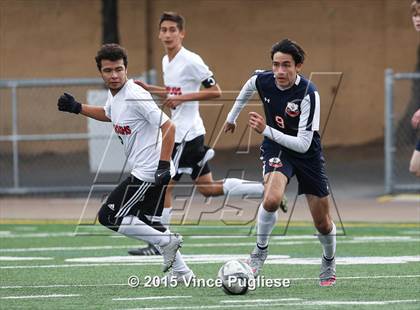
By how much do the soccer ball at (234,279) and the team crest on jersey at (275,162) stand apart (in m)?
1.01

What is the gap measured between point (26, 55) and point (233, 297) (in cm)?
1798

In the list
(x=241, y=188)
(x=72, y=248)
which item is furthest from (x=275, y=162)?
(x=241, y=188)

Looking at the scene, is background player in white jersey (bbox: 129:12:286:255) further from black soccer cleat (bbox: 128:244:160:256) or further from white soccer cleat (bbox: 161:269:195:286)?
white soccer cleat (bbox: 161:269:195:286)

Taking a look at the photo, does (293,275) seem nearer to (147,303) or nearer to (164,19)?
(147,303)

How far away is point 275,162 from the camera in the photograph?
9.94 m

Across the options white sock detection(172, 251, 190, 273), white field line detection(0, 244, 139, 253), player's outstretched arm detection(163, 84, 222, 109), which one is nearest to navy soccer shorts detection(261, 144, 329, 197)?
white sock detection(172, 251, 190, 273)

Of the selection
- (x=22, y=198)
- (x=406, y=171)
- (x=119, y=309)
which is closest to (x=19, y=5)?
(x=22, y=198)

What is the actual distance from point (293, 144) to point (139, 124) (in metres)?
1.34

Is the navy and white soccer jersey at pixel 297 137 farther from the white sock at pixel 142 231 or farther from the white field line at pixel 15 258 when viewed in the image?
the white field line at pixel 15 258

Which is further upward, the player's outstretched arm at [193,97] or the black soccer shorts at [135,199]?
the player's outstretched arm at [193,97]

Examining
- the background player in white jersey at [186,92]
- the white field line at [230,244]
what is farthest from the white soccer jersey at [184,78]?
the white field line at [230,244]

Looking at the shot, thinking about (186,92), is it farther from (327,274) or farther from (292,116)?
(327,274)

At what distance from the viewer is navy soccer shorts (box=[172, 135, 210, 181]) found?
1355 centimetres

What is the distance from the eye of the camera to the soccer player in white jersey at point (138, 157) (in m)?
9.94
